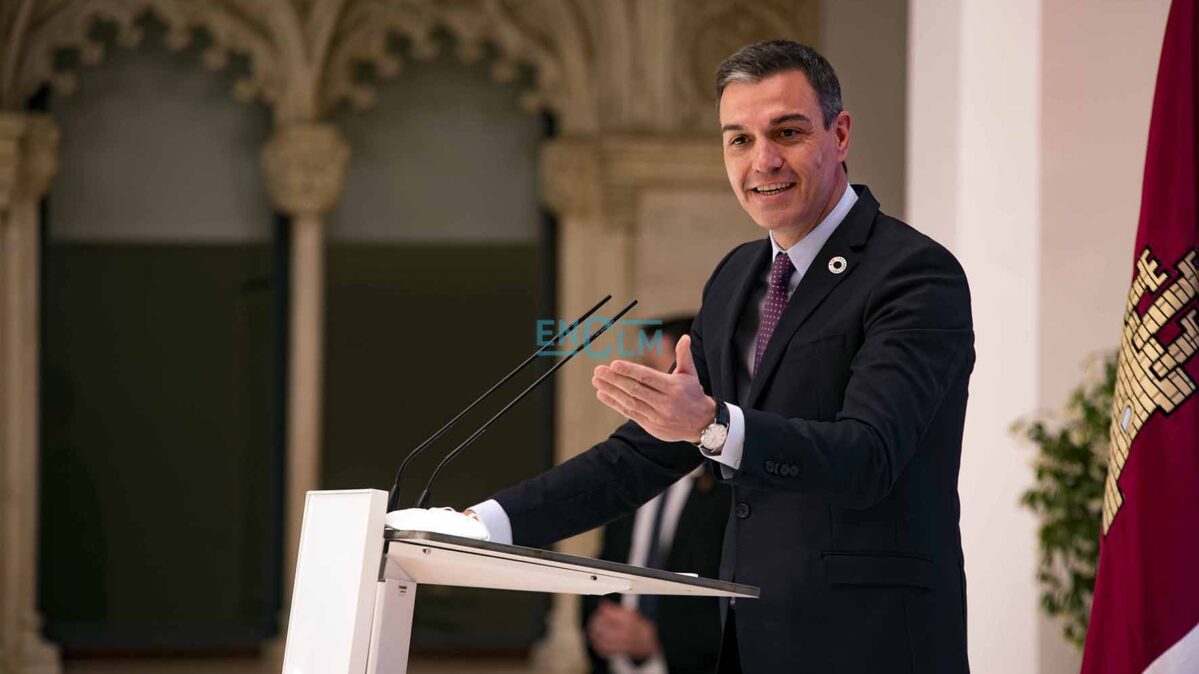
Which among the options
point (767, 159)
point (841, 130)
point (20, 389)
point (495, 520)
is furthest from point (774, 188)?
point (20, 389)

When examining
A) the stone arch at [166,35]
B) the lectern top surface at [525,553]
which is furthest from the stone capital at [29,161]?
the lectern top surface at [525,553]

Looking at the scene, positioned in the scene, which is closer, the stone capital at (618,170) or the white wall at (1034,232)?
the white wall at (1034,232)

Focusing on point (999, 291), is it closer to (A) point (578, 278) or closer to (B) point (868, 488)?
(B) point (868, 488)

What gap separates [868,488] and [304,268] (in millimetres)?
5535

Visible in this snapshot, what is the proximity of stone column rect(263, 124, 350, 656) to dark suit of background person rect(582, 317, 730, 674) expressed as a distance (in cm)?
307

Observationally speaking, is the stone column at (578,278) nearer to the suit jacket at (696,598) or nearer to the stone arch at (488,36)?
the stone arch at (488,36)

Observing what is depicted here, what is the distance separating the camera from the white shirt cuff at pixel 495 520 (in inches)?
83.1

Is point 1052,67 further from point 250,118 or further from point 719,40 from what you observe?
point 250,118

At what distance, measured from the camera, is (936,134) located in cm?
446

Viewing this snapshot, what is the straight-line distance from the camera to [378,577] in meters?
1.79

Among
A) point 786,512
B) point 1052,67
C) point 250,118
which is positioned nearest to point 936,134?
point 1052,67

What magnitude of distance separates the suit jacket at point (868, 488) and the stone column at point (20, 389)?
17.8ft

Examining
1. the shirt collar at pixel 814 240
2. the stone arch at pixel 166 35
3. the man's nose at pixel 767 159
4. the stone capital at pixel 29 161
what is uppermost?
the stone arch at pixel 166 35

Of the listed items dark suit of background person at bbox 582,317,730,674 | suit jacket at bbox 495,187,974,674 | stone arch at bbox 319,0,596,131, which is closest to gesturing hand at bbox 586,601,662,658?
dark suit of background person at bbox 582,317,730,674
